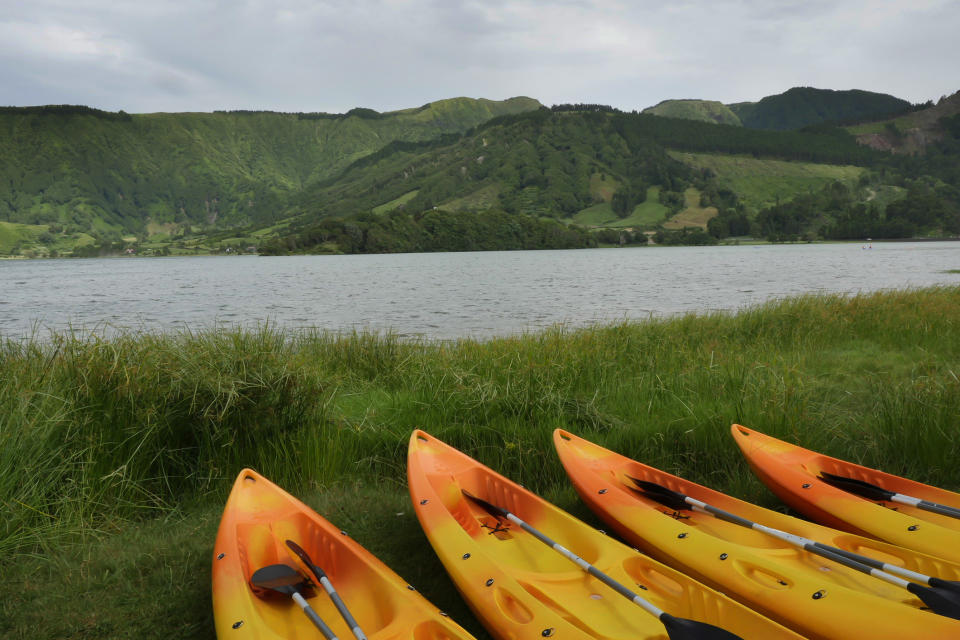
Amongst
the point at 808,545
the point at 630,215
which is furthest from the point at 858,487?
the point at 630,215

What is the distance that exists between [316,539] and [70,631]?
142 centimetres

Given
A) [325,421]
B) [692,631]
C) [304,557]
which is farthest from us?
[325,421]

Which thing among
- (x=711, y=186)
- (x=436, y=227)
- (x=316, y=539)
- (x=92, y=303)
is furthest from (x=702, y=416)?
(x=711, y=186)

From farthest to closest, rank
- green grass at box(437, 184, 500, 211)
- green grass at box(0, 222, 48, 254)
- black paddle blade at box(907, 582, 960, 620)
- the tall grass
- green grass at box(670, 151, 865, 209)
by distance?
green grass at box(437, 184, 500, 211) → green grass at box(670, 151, 865, 209) → green grass at box(0, 222, 48, 254) → the tall grass → black paddle blade at box(907, 582, 960, 620)

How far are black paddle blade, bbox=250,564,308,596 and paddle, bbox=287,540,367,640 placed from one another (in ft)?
0.35

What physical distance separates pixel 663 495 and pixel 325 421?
355 centimetres

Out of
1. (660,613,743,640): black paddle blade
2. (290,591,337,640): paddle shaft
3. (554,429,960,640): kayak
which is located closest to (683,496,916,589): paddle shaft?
(554,429,960,640): kayak

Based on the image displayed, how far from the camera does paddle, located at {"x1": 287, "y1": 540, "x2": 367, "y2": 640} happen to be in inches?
108

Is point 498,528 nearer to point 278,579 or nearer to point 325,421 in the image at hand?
point 278,579

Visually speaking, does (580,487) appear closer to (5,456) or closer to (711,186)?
(5,456)

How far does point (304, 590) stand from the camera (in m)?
3.44

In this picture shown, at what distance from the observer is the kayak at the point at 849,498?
3.76 meters

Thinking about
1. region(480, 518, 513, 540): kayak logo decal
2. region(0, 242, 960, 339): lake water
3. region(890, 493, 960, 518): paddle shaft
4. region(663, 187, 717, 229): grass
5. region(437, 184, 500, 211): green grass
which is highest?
region(437, 184, 500, 211): green grass

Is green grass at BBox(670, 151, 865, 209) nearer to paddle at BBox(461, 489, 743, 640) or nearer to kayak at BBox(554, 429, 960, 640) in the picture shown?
kayak at BBox(554, 429, 960, 640)
